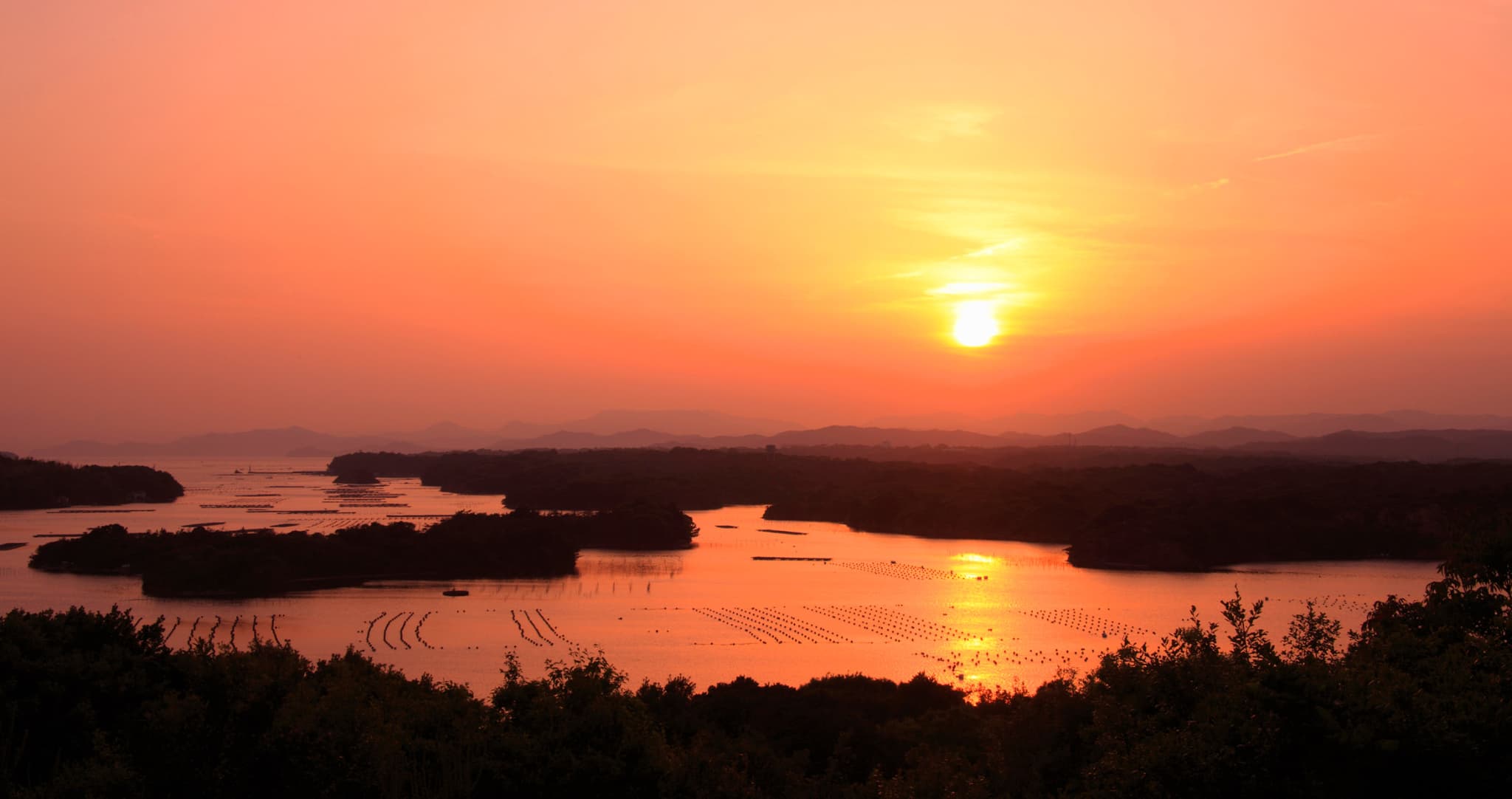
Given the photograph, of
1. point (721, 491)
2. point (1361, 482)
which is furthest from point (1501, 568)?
point (721, 491)

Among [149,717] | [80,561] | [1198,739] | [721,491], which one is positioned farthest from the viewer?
[721,491]

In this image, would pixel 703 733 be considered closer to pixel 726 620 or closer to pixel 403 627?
pixel 726 620

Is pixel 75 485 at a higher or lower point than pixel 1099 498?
lower

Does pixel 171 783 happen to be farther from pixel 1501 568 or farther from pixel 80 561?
pixel 80 561

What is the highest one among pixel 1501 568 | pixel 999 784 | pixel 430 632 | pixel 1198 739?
pixel 1501 568

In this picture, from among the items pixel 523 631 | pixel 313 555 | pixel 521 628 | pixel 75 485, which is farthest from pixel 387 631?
pixel 75 485

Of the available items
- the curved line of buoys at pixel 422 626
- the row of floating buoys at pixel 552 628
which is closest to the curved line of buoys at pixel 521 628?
the row of floating buoys at pixel 552 628

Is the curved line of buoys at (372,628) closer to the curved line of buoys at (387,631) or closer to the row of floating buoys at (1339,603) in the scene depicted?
the curved line of buoys at (387,631)
